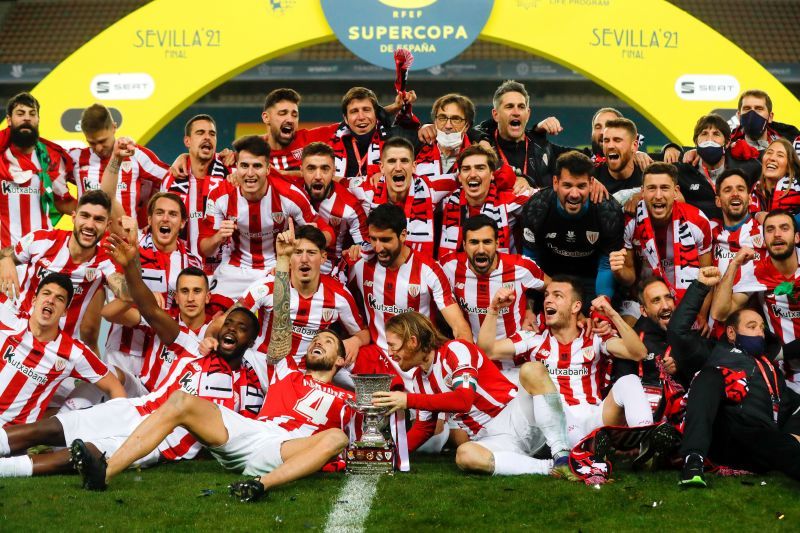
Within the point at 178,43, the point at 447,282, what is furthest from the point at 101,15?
the point at 447,282

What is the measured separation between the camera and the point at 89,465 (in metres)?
4.52

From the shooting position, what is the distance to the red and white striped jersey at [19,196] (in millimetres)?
6887

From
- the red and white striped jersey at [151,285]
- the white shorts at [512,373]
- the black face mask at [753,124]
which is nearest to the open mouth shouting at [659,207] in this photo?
the white shorts at [512,373]

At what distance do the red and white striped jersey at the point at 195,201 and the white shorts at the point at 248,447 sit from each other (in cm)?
183

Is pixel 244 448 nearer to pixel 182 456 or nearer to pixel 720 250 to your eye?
pixel 182 456

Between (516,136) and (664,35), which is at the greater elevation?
(664,35)

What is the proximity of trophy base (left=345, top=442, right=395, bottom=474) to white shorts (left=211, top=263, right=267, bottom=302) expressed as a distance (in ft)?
5.50

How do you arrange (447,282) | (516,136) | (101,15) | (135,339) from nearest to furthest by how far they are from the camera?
(447,282), (135,339), (516,136), (101,15)

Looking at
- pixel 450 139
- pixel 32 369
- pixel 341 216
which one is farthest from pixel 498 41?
pixel 32 369

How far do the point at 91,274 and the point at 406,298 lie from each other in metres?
Answer: 1.90

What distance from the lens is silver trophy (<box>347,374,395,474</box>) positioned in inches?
194

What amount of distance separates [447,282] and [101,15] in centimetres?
1581

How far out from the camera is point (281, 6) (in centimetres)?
880

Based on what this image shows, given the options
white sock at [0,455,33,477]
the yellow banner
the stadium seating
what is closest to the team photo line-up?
white sock at [0,455,33,477]
